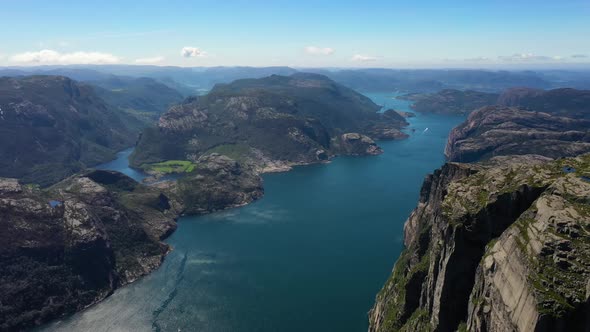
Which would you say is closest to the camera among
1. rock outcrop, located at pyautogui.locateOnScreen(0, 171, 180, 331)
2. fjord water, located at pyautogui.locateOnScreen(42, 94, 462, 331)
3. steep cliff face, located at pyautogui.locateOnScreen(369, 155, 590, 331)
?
steep cliff face, located at pyautogui.locateOnScreen(369, 155, 590, 331)

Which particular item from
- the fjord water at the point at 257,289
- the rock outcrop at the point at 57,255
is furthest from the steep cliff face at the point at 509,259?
the rock outcrop at the point at 57,255

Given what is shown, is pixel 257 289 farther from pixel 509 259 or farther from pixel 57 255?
pixel 509 259

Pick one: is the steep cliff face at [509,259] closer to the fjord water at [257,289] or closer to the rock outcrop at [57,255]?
the fjord water at [257,289]

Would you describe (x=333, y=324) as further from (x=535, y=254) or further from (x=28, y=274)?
(x=28, y=274)

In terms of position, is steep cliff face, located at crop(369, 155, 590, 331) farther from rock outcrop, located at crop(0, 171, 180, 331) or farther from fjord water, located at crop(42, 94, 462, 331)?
rock outcrop, located at crop(0, 171, 180, 331)

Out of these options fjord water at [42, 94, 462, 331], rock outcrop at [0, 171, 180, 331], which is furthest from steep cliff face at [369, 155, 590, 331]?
rock outcrop at [0, 171, 180, 331]

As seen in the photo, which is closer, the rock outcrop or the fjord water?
the fjord water

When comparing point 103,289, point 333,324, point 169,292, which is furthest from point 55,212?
point 333,324
